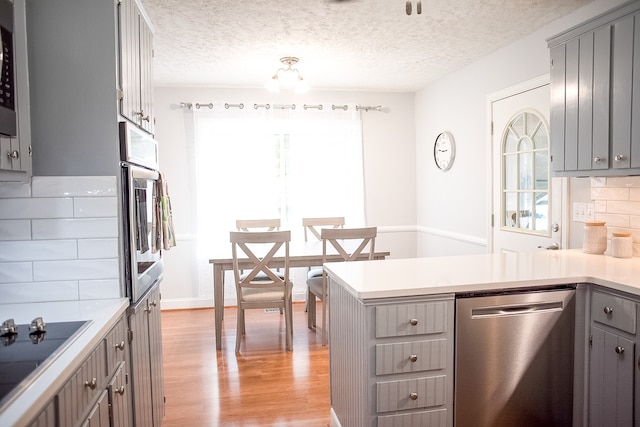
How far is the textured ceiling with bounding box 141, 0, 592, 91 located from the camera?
2727mm

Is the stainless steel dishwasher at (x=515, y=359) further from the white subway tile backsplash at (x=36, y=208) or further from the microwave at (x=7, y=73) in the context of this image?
the microwave at (x=7, y=73)

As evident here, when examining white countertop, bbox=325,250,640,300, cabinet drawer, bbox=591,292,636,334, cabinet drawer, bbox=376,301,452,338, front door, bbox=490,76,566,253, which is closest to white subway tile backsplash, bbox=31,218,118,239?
white countertop, bbox=325,250,640,300

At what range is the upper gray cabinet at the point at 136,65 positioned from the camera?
1.78 metres

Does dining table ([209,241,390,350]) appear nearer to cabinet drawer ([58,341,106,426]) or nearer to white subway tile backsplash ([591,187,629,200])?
white subway tile backsplash ([591,187,629,200])

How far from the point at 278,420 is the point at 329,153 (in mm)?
3154

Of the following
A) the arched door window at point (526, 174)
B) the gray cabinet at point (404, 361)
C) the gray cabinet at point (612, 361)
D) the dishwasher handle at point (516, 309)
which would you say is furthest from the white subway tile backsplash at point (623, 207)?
the gray cabinet at point (404, 361)

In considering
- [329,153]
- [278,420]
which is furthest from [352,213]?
[278,420]

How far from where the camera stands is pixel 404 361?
1.83m

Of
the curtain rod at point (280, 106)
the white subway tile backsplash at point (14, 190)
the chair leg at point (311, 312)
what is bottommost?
the chair leg at point (311, 312)

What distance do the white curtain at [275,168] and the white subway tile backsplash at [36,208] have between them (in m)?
3.08

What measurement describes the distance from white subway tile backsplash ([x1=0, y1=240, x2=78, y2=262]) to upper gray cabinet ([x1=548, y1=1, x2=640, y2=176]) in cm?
251

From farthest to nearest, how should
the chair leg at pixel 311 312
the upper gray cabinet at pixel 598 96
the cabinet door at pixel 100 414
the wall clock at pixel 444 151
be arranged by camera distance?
the wall clock at pixel 444 151 → the chair leg at pixel 311 312 → the upper gray cabinet at pixel 598 96 → the cabinet door at pixel 100 414

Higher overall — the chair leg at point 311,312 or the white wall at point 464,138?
the white wall at point 464,138

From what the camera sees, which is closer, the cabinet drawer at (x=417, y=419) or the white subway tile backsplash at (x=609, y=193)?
the cabinet drawer at (x=417, y=419)
